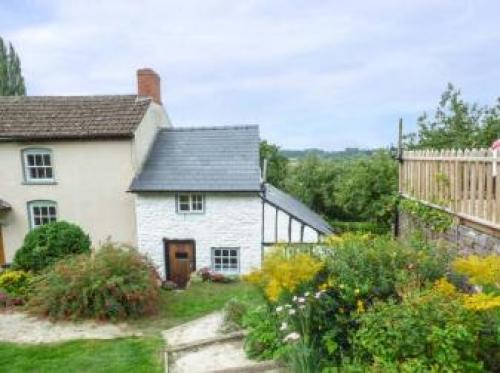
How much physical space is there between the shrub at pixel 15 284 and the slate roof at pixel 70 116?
632cm

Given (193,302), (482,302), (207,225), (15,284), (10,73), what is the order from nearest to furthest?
1. (482,302)
2. (193,302)
3. (15,284)
4. (207,225)
5. (10,73)

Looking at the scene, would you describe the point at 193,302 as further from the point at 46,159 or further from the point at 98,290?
the point at 46,159

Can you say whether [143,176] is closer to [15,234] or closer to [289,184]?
[15,234]

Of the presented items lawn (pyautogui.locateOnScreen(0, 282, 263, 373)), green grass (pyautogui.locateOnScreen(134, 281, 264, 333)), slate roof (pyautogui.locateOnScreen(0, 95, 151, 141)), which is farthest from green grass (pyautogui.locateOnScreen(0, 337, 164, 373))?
slate roof (pyautogui.locateOnScreen(0, 95, 151, 141))

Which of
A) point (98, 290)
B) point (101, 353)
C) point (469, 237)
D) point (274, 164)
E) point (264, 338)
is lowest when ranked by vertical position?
point (101, 353)

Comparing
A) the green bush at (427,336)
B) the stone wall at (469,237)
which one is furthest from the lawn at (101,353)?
the stone wall at (469,237)

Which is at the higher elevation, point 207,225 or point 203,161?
point 203,161

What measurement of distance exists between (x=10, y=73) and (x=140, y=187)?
2823cm

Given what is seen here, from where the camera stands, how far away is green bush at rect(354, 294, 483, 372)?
4.08 metres

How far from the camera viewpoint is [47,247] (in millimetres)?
12609

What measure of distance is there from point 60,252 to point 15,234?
5905 millimetres

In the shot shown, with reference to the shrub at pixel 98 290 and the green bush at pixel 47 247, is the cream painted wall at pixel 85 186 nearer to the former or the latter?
the green bush at pixel 47 247

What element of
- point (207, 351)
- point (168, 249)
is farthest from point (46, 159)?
point (207, 351)

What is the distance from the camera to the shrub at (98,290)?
9.73 meters
